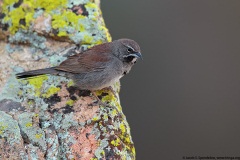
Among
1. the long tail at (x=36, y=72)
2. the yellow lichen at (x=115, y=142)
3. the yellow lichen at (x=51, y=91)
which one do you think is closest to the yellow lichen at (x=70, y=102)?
the yellow lichen at (x=51, y=91)

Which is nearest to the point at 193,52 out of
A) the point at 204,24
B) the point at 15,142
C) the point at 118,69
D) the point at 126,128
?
the point at 204,24

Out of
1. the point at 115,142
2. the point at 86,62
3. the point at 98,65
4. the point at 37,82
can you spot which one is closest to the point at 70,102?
the point at 37,82

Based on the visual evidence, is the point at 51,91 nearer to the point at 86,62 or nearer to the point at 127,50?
the point at 86,62

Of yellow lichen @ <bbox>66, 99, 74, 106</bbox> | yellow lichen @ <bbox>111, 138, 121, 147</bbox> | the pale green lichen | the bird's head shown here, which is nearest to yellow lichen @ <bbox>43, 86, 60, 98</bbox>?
the pale green lichen

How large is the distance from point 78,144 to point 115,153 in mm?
331

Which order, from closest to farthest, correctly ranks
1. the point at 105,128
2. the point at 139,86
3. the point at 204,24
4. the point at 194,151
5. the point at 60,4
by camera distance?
the point at 105,128, the point at 60,4, the point at 194,151, the point at 139,86, the point at 204,24

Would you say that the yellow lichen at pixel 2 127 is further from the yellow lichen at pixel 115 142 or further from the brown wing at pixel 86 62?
the brown wing at pixel 86 62

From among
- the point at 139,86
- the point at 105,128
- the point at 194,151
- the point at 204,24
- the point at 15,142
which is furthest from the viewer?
the point at 204,24

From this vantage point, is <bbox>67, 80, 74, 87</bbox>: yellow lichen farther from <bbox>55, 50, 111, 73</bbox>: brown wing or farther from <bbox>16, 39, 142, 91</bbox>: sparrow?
<bbox>55, 50, 111, 73</bbox>: brown wing

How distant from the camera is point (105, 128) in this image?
4113mm

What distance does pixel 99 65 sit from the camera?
18.2 feet

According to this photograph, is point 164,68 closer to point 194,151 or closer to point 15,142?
point 194,151

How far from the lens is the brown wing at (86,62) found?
4.99 meters

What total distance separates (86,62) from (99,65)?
211mm
